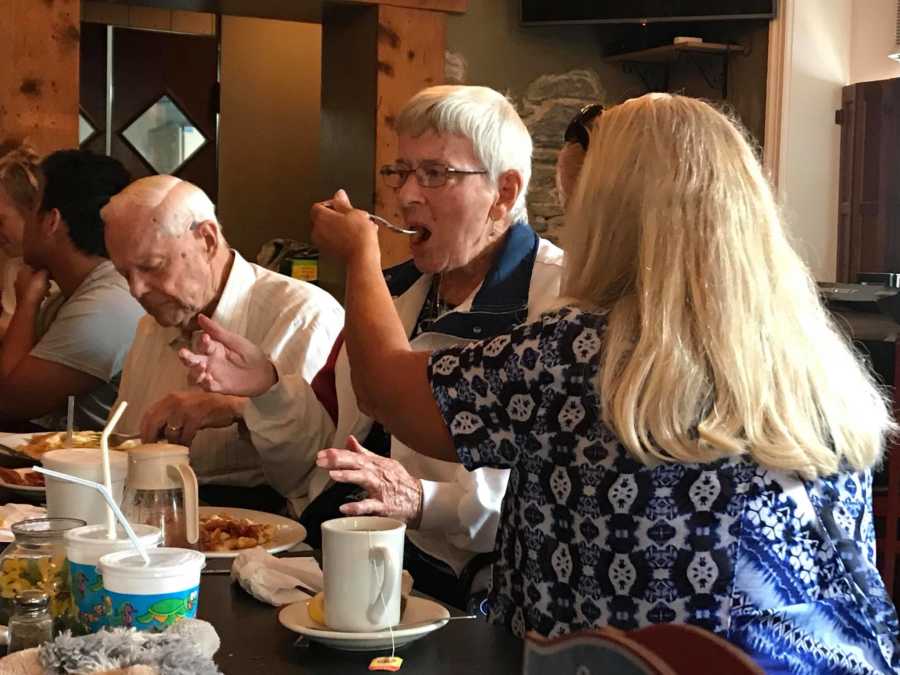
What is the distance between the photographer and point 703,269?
1265 mm

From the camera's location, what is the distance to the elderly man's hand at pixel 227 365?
1924mm

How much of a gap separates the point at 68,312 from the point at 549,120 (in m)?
2.83

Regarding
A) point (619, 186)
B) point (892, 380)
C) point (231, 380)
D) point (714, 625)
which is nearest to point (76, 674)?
point (714, 625)

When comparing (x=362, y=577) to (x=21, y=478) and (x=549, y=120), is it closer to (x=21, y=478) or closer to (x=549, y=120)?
(x=21, y=478)

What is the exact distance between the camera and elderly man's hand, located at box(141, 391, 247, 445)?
210cm

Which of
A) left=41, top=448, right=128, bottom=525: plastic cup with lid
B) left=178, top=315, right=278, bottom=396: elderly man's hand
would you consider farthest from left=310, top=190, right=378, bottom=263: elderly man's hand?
left=41, top=448, right=128, bottom=525: plastic cup with lid

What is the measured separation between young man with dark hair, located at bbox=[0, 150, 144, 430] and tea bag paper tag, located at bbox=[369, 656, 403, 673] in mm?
2047

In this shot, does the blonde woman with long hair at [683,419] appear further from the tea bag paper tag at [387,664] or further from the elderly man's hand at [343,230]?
the elderly man's hand at [343,230]

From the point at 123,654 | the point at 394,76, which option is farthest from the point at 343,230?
the point at 394,76

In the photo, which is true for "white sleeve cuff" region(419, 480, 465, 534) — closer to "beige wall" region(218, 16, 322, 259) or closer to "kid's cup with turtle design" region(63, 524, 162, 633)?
"kid's cup with turtle design" region(63, 524, 162, 633)

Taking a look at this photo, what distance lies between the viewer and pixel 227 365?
197cm

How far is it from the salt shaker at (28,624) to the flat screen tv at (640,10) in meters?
4.34

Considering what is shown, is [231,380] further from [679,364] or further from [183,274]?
[679,364]

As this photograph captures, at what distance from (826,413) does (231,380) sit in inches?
40.7
